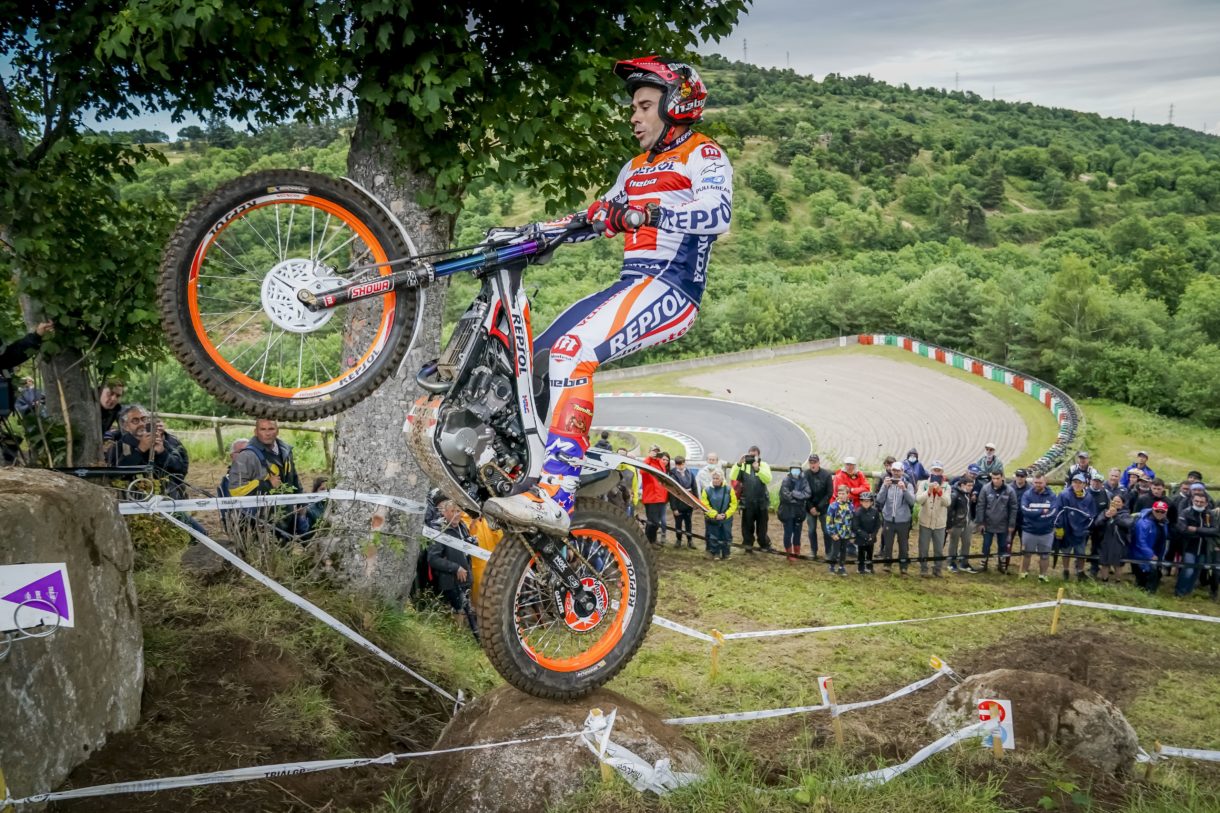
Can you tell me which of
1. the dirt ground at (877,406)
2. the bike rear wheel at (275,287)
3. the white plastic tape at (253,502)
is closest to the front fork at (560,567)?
the bike rear wheel at (275,287)

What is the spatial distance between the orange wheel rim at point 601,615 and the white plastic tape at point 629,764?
0.38 metres

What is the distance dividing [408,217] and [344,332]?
6.24ft

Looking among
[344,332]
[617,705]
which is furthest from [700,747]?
[344,332]

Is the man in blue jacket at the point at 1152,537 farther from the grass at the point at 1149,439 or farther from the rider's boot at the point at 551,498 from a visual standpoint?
the grass at the point at 1149,439

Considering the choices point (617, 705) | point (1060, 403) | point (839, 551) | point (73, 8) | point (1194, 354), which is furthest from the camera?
point (1194, 354)

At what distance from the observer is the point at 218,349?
512 cm

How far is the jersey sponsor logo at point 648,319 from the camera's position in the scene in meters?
5.59

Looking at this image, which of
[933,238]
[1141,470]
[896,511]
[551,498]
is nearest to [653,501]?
[896,511]

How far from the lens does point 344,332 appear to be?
6.80 meters

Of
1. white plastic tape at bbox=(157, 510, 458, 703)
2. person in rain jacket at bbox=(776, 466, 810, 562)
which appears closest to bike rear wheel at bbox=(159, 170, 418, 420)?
white plastic tape at bbox=(157, 510, 458, 703)

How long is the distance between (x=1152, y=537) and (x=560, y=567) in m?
13.3

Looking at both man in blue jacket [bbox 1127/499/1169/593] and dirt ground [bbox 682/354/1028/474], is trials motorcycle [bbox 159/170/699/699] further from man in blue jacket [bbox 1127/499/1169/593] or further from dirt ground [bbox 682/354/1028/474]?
dirt ground [bbox 682/354/1028/474]

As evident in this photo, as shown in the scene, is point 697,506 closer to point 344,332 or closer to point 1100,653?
point 344,332

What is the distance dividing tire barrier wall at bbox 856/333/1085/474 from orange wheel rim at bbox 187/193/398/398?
2945 centimetres
